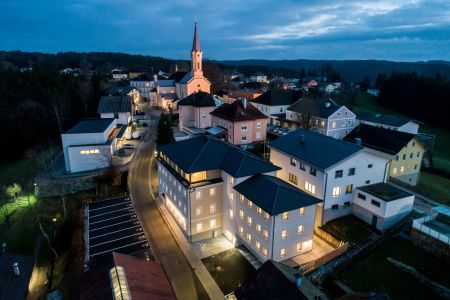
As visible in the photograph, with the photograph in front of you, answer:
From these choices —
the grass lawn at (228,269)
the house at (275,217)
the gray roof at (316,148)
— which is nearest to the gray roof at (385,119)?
the gray roof at (316,148)

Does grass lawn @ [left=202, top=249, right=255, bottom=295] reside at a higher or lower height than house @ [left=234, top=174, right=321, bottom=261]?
lower

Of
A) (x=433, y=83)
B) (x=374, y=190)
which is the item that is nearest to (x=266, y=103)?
(x=374, y=190)

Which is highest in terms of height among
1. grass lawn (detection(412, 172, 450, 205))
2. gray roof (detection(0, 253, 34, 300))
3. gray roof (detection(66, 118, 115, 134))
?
gray roof (detection(66, 118, 115, 134))

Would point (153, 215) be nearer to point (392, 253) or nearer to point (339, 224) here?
point (339, 224)

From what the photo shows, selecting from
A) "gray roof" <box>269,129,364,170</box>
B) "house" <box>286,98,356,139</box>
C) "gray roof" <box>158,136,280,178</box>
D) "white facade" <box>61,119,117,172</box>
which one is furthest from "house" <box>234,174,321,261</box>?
"house" <box>286,98,356,139</box>

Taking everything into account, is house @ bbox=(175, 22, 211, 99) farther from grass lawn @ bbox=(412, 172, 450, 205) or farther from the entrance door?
the entrance door

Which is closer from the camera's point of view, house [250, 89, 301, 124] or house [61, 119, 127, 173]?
house [61, 119, 127, 173]

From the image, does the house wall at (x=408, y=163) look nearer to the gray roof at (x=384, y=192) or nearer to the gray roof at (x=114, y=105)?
the gray roof at (x=384, y=192)
